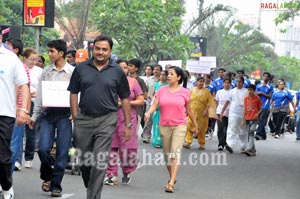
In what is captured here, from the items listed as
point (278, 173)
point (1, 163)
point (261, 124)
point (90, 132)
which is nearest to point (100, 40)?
point (90, 132)

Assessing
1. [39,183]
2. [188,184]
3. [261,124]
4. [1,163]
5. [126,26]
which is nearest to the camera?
[1,163]

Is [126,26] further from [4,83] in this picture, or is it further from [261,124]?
[4,83]

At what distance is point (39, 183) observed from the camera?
1089cm

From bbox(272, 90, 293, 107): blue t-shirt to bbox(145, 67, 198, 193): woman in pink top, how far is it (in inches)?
534

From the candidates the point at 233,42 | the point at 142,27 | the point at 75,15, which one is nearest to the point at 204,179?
the point at 142,27

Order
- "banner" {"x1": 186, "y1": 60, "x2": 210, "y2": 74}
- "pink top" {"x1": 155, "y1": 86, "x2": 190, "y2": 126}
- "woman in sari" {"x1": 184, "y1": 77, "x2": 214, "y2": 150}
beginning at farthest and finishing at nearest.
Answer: "banner" {"x1": 186, "y1": 60, "x2": 210, "y2": 74}
"woman in sari" {"x1": 184, "y1": 77, "x2": 214, "y2": 150}
"pink top" {"x1": 155, "y1": 86, "x2": 190, "y2": 126}

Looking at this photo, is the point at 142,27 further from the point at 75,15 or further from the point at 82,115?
the point at 82,115

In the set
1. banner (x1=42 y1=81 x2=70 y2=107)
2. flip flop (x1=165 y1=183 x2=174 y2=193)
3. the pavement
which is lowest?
the pavement

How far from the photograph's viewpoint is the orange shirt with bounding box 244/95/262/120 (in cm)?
1747

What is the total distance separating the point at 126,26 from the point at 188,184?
23495mm

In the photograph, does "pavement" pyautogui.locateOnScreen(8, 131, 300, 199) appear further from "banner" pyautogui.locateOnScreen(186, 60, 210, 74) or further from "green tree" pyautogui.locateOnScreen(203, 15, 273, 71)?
"green tree" pyautogui.locateOnScreen(203, 15, 273, 71)

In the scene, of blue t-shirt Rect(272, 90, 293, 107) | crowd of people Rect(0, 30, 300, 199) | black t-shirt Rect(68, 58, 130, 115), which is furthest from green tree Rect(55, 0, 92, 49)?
black t-shirt Rect(68, 58, 130, 115)

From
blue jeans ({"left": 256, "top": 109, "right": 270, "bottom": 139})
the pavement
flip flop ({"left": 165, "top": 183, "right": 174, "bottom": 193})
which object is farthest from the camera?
blue jeans ({"left": 256, "top": 109, "right": 270, "bottom": 139})

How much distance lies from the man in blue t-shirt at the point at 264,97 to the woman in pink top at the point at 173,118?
432 inches
